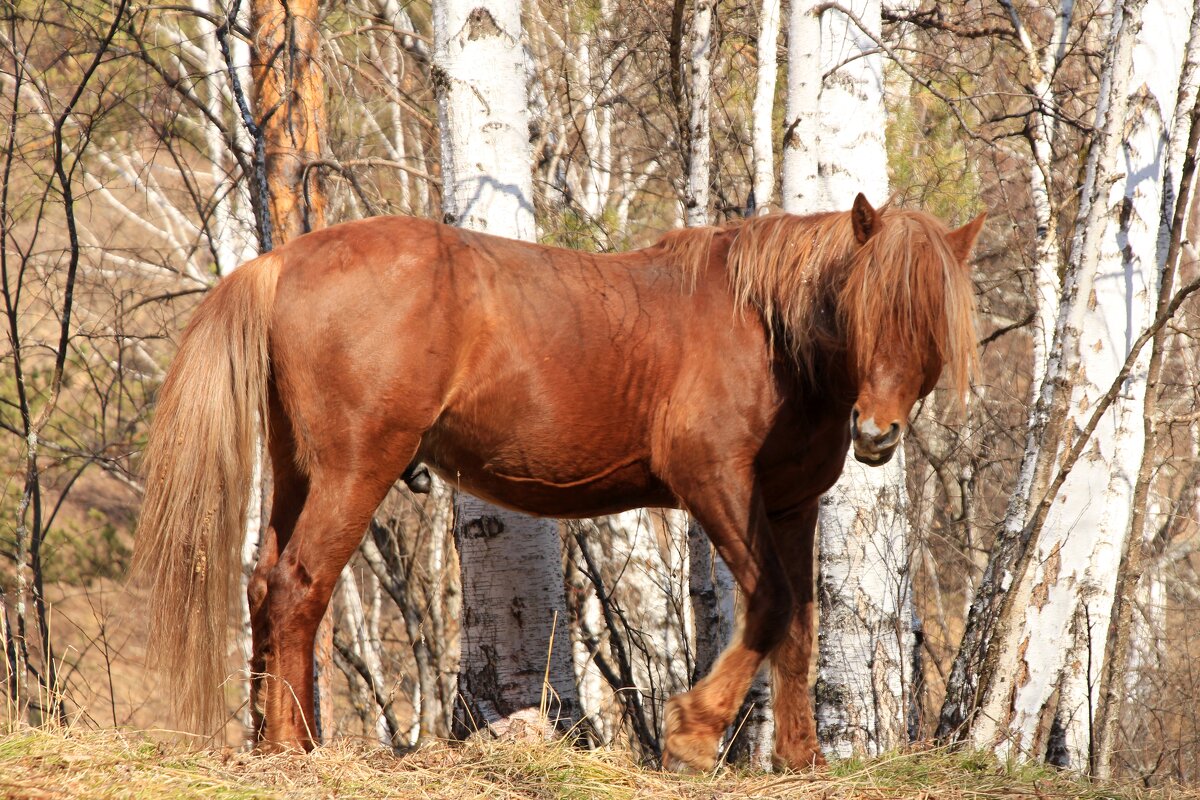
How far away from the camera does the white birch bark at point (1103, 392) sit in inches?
175

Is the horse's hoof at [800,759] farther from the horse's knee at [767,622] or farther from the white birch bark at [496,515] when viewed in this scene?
the white birch bark at [496,515]

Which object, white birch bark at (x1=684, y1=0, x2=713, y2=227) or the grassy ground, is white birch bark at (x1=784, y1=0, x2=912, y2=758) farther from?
the grassy ground

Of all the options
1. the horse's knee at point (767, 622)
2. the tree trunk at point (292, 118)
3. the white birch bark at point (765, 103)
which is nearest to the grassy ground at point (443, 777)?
the horse's knee at point (767, 622)

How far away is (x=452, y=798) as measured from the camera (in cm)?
285

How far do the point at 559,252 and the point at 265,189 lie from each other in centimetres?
237

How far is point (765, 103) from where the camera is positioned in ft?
20.8

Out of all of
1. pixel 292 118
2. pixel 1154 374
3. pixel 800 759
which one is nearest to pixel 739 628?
pixel 800 759

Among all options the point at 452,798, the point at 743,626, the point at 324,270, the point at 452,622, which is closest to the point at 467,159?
the point at 324,270

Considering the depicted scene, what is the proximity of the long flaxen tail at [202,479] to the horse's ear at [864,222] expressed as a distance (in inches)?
76.9

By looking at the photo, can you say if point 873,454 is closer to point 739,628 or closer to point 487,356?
point 739,628

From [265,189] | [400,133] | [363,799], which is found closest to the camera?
[363,799]

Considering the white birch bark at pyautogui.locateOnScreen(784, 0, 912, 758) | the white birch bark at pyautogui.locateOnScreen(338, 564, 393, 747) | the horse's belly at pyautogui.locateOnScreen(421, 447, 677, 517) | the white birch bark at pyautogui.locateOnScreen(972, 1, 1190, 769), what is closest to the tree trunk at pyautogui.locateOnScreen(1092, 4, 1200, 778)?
the white birch bark at pyautogui.locateOnScreen(972, 1, 1190, 769)

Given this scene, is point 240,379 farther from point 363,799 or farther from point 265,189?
point 265,189

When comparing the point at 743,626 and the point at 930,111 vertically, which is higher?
the point at 930,111
